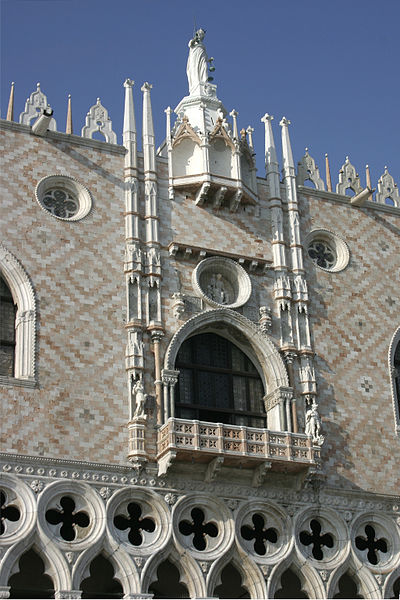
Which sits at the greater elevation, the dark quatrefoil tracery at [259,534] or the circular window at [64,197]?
the circular window at [64,197]

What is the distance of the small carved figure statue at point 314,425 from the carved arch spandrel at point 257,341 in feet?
3.23

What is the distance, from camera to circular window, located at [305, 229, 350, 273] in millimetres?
32156

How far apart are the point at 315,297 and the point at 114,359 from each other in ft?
22.7

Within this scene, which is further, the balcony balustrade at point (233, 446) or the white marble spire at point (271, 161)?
the white marble spire at point (271, 161)

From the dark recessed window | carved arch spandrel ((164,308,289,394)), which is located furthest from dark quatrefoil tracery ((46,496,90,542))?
the dark recessed window

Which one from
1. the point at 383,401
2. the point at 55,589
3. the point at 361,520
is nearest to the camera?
the point at 55,589

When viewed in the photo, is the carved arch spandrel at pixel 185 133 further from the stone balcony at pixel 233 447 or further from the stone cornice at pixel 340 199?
the stone balcony at pixel 233 447

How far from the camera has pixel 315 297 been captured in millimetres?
31172

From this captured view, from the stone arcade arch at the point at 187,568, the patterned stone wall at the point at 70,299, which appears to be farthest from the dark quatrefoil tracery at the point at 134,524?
the patterned stone wall at the point at 70,299

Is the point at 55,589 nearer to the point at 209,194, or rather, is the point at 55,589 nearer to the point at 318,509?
the point at 318,509

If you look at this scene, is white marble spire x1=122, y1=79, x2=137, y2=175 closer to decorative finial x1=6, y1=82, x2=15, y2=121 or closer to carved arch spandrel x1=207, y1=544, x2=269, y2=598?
decorative finial x1=6, y1=82, x2=15, y2=121

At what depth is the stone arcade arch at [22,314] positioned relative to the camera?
26391 millimetres

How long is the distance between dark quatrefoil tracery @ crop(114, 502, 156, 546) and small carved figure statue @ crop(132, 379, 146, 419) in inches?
87.0

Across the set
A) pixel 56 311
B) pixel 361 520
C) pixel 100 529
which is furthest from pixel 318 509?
pixel 56 311
